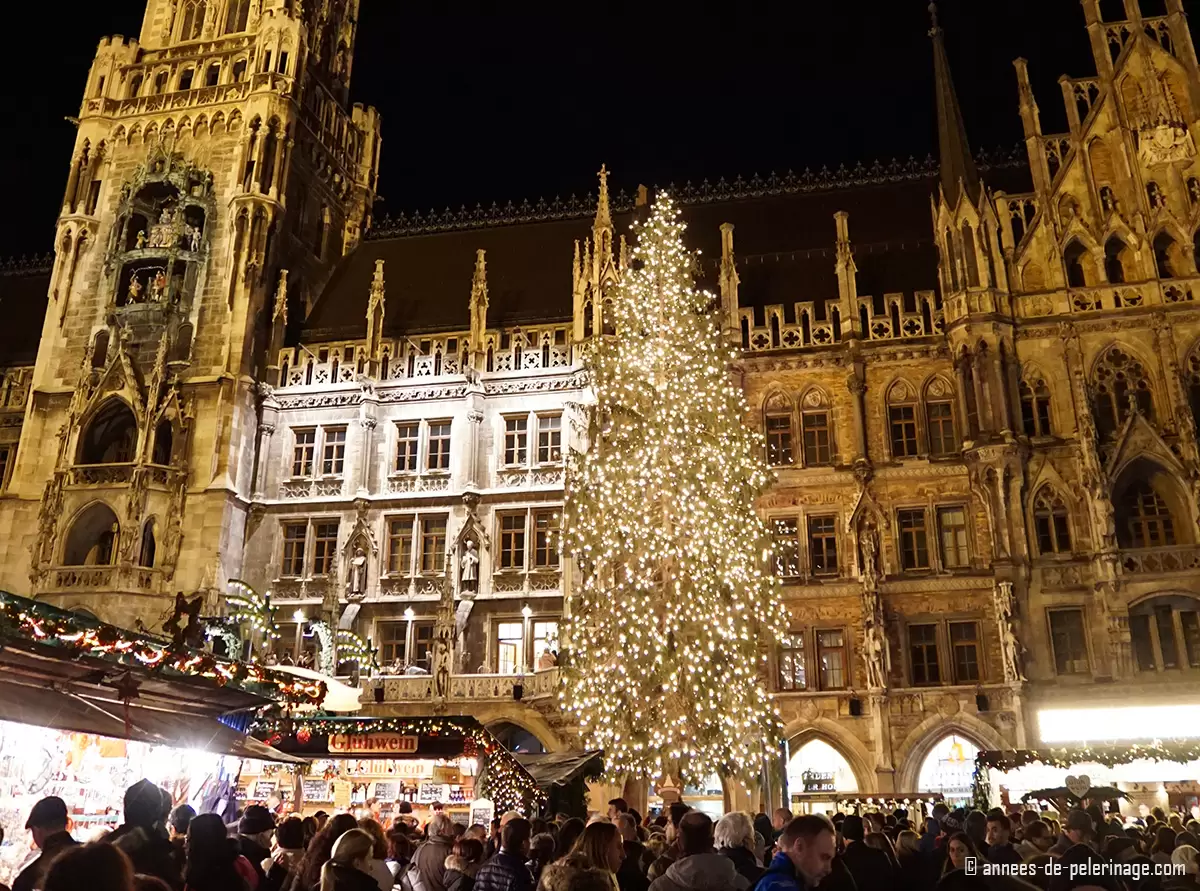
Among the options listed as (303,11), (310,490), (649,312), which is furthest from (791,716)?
(303,11)

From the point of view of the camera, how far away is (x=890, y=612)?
27.8m

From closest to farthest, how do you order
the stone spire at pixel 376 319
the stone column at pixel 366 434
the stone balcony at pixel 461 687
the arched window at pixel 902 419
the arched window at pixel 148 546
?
the stone balcony at pixel 461 687, the arched window at pixel 902 419, the arched window at pixel 148 546, the stone column at pixel 366 434, the stone spire at pixel 376 319

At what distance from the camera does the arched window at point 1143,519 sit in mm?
27094

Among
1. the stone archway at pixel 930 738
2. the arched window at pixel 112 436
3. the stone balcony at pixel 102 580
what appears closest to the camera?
the stone archway at pixel 930 738

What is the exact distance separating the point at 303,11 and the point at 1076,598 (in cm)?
3422

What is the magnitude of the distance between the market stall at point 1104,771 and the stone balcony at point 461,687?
39.0 feet

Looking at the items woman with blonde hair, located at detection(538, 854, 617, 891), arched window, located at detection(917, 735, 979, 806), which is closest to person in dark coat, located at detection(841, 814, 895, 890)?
woman with blonde hair, located at detection(538, 854, 617, 891)

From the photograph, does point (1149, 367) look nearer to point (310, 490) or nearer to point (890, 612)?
point (890, 612)

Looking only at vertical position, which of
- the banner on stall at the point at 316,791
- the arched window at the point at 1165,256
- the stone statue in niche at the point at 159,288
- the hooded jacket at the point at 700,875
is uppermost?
the stone statue in niche at the point at 159,288

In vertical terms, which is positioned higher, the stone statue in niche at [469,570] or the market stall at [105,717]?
the stone statue in niche at [469,570]

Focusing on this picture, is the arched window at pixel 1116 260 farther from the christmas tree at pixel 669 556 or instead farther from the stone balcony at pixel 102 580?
the stone balcony at pixel 102 580

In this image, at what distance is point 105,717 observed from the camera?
11.0m

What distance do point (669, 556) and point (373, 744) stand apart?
7799mm

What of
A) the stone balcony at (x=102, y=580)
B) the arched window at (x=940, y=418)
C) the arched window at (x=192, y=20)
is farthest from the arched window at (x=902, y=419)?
the arched window at (x=192, y=20)
